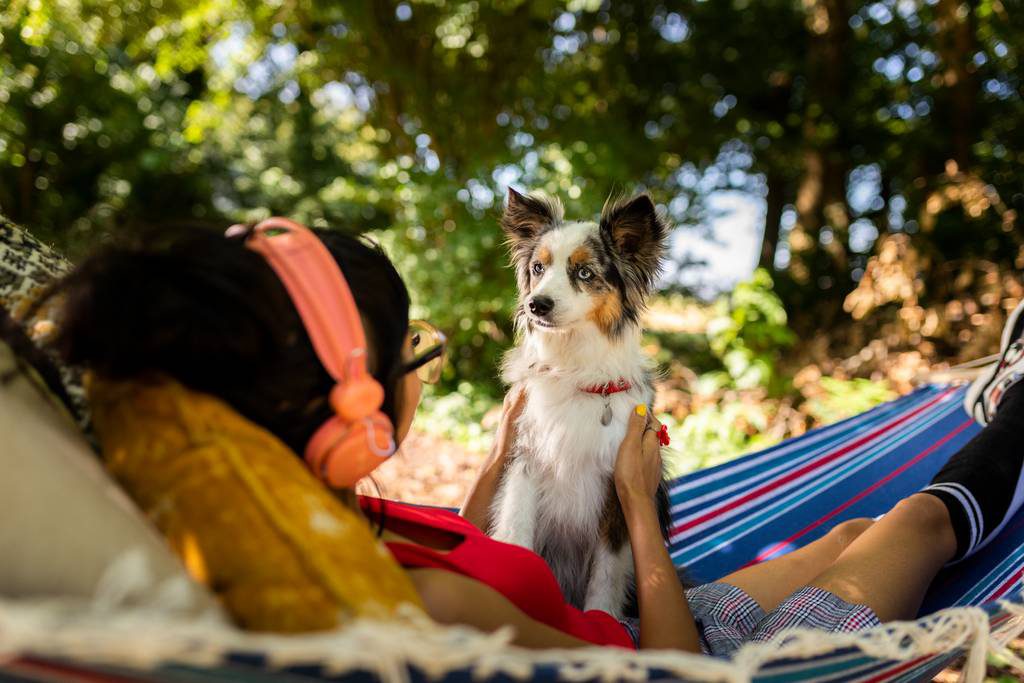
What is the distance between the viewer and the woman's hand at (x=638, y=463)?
5.38 ft

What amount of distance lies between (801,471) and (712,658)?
198 cm

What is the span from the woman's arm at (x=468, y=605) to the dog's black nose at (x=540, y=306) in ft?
4.21

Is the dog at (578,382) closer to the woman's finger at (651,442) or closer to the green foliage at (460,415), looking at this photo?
the woman's finger at (651,442)

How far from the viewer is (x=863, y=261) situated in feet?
22.2

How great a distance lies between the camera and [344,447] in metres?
0.92

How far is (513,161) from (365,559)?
202 inches

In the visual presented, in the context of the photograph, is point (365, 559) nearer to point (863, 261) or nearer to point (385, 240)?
point (385, 240)

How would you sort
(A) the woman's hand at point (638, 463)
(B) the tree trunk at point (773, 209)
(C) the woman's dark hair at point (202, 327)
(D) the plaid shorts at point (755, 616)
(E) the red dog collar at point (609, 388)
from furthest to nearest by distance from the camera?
(B) the tree trunk at point (773, 209) < (E) the red dog collar at point (609, 388) < (A) the woman's hand at point (638, 463) < (D) the plaid shorts at point (755, 616) < (C) the woman's dark hair at point (202, 327)

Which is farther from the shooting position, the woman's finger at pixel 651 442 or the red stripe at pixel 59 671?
the woman's finger at pixel 651 442

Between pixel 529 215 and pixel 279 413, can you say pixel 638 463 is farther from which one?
pixel 529 215

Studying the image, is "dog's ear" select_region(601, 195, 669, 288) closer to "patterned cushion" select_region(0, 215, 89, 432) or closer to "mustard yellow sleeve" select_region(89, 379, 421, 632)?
"patterned cushion" select_region(0, 215, 89, 432)

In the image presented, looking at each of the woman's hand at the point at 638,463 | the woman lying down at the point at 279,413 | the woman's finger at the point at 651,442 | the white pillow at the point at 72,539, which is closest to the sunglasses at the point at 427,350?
the woman lying down at the point at 279,413

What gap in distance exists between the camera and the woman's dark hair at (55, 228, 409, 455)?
836 millimetres

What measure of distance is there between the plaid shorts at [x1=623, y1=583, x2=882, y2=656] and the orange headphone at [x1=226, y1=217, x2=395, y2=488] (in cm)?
85
